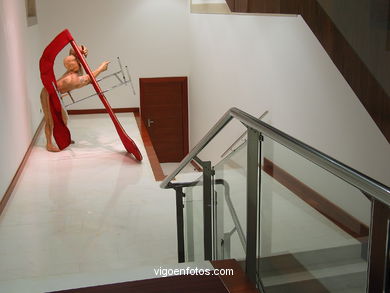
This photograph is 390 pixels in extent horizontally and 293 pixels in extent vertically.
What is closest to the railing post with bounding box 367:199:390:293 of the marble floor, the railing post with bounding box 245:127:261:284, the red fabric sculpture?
the railing post with bounding box 245:127:261:284

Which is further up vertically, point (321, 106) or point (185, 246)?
point (321, 106)

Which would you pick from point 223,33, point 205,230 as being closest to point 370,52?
point 205,230

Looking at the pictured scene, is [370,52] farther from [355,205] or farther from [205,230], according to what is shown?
[205,230]

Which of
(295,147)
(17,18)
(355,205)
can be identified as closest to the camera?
(355,205)

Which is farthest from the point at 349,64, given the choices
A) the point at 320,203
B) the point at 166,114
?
the point at 166,114

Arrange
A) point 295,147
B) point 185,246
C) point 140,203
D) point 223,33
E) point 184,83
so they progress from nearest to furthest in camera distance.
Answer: point 295,147 → point 185,246 → point 140,203 → point 223,33 → point 184,83

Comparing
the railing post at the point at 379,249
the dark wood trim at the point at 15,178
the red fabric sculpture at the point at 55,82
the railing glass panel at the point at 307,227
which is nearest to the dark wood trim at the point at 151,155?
the red fabric sculpture at the point at 55,82

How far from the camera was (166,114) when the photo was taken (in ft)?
36.6

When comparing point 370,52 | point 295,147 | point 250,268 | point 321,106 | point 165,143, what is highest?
point 370,52

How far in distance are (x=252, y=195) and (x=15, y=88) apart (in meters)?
5.22

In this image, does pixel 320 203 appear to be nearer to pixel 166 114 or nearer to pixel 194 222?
pixel 194 222

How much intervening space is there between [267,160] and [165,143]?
9092mm

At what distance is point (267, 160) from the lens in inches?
90.0

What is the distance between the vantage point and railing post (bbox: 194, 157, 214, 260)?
10.7 feet
